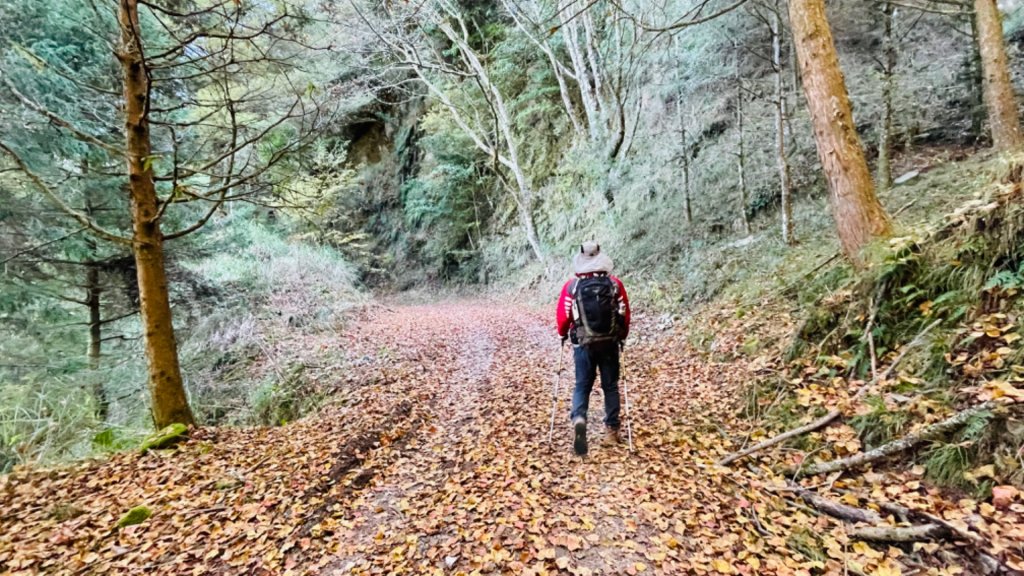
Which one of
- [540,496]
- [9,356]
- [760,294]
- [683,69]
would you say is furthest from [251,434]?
[683,69]

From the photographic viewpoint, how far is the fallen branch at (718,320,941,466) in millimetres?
4121

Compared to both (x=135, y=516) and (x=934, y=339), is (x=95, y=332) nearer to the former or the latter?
(x=135, y=516)

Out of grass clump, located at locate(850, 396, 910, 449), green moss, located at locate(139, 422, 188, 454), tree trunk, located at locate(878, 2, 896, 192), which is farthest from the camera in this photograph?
tree trunk, located at locate(878, 2, 896, 192)

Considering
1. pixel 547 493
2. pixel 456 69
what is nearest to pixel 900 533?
pixel 547 493

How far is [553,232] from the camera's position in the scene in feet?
61.6

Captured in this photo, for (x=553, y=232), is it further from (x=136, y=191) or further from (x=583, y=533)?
(x=583, y=533)

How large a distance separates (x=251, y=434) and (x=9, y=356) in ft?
17.7

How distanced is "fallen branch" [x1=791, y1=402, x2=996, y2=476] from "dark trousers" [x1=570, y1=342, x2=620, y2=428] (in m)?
1.79

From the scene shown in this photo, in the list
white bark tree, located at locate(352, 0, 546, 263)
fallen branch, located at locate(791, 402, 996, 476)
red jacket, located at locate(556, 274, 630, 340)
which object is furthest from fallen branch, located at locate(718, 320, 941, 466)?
white bark tree, located at locate(352, 0, 546, 263)

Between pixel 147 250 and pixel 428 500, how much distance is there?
14.8 ft

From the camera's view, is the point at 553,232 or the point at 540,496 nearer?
the point at 540,496

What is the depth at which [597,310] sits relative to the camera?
15.1 feet

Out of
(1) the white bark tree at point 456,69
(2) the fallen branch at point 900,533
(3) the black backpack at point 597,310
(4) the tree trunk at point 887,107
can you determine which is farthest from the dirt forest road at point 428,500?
(1) the white bark tree at point 456,69

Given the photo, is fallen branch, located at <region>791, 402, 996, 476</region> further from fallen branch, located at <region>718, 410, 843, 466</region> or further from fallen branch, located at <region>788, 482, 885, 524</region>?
fallen branch, located at <region>718, 410, 843, 466</region>
